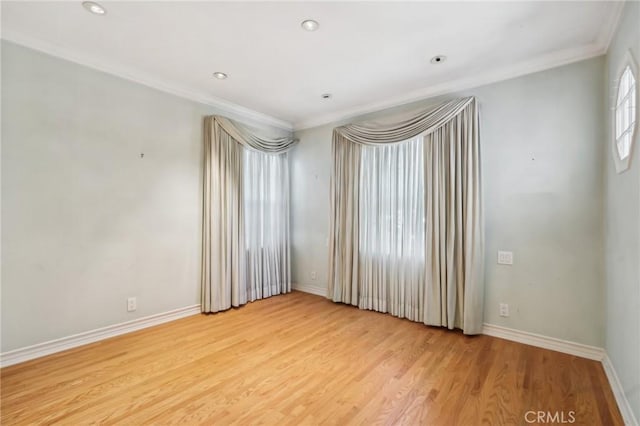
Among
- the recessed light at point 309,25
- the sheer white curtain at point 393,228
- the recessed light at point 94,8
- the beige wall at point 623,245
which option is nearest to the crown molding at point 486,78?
the beige wall at point 623,245

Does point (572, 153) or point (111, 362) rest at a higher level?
point (572, 153)

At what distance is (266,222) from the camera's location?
446cm

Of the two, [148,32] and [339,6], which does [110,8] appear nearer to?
[148,32]

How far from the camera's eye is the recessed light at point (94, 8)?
6.77ft

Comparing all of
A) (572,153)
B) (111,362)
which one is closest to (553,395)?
(572,153)

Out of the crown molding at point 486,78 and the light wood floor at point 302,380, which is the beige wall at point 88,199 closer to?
the light wood floor at point 302,380

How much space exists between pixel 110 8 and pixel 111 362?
2779 millimetres

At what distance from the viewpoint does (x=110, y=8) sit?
2.10 metres

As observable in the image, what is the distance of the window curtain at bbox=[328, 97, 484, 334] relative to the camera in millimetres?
3023

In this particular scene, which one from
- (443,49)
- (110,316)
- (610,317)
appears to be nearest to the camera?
(610,317)

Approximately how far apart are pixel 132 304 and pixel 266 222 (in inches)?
78.4

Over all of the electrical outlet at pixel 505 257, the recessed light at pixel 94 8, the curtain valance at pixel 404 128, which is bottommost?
the electrical outlet at pixel 505 257

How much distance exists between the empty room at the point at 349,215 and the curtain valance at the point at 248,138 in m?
0.04

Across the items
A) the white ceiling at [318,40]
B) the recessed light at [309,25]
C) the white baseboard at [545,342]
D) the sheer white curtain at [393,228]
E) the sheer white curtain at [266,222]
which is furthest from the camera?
the sheer white curtain at [266,222]
